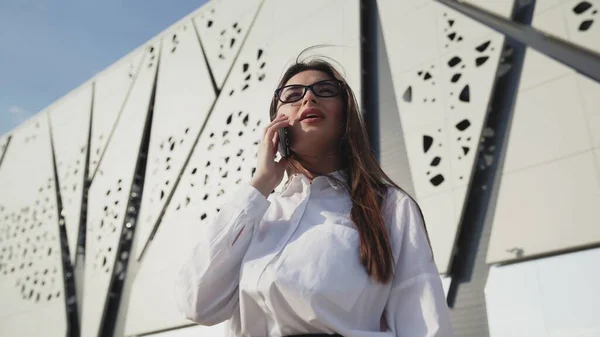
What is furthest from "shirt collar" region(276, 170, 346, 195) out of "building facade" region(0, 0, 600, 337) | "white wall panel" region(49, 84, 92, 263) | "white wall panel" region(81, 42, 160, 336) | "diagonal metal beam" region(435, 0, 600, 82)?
"white wall panel" region(49, 84, 92, 263)

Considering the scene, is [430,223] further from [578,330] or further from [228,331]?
[228,331]

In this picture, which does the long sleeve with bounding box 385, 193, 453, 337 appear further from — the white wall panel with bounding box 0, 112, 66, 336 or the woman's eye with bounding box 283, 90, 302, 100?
the white wall panel with bounding box 0, 112, 66, 336

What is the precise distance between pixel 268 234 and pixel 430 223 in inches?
Answer: 113

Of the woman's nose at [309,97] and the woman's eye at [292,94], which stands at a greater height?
the woman's eye at [292,94]

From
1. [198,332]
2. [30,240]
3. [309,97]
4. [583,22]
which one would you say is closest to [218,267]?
[309,97]

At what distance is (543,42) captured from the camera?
3.58 meters

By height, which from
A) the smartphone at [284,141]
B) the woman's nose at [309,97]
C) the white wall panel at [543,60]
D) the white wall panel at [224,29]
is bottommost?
the smartphone at [284,141]

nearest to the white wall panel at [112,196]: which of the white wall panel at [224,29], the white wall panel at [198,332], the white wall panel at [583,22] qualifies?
the white wall panel at [224,29]

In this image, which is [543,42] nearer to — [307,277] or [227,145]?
[227,145]

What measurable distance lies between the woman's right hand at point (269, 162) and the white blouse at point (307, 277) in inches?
1.5

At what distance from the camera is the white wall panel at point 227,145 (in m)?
5.03

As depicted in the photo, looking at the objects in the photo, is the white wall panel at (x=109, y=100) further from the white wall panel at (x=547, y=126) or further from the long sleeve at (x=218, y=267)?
the long sleeve at (x=218, y=267)

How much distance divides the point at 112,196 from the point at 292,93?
583 cm

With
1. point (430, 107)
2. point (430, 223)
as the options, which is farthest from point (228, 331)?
point (430, 107)
